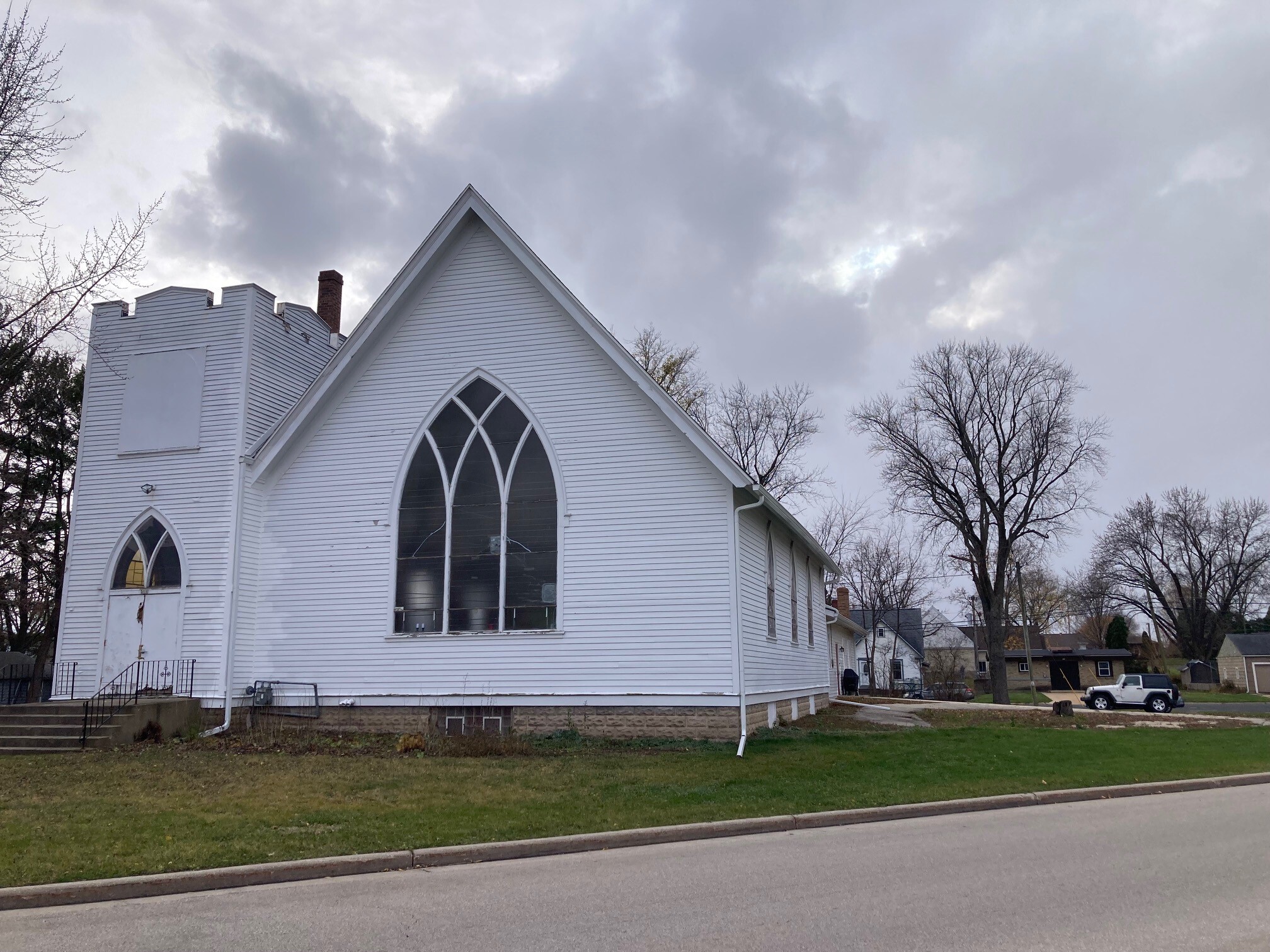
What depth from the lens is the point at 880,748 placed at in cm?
1617

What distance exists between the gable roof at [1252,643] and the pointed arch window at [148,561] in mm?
67152

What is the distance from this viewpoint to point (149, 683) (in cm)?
1786

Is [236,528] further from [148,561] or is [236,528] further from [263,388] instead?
[263,388]

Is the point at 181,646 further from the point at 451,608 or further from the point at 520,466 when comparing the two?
the point at 520,466

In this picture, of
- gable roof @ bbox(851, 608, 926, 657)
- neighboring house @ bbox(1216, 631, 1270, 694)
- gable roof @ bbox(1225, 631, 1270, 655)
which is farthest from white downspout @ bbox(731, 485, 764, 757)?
gable roof @ bbox(1225, 631, 1270, 655)

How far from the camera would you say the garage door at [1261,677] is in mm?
62094

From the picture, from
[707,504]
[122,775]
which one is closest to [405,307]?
[707,504]

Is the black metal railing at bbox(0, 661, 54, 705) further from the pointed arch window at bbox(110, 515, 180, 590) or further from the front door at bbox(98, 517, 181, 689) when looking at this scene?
the pointed arch window at bbox(110, 515, 180, 590)

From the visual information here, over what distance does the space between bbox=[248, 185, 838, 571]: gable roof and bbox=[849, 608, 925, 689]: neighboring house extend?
57.4 metres

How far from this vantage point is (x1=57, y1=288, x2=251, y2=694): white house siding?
59.2 feet

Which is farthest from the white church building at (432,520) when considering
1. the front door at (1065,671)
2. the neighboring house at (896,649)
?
the front door at (1065,671)

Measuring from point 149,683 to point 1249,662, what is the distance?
222ft

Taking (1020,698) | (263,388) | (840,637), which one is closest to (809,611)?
(263,388)

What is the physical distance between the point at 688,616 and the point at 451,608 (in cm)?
431
